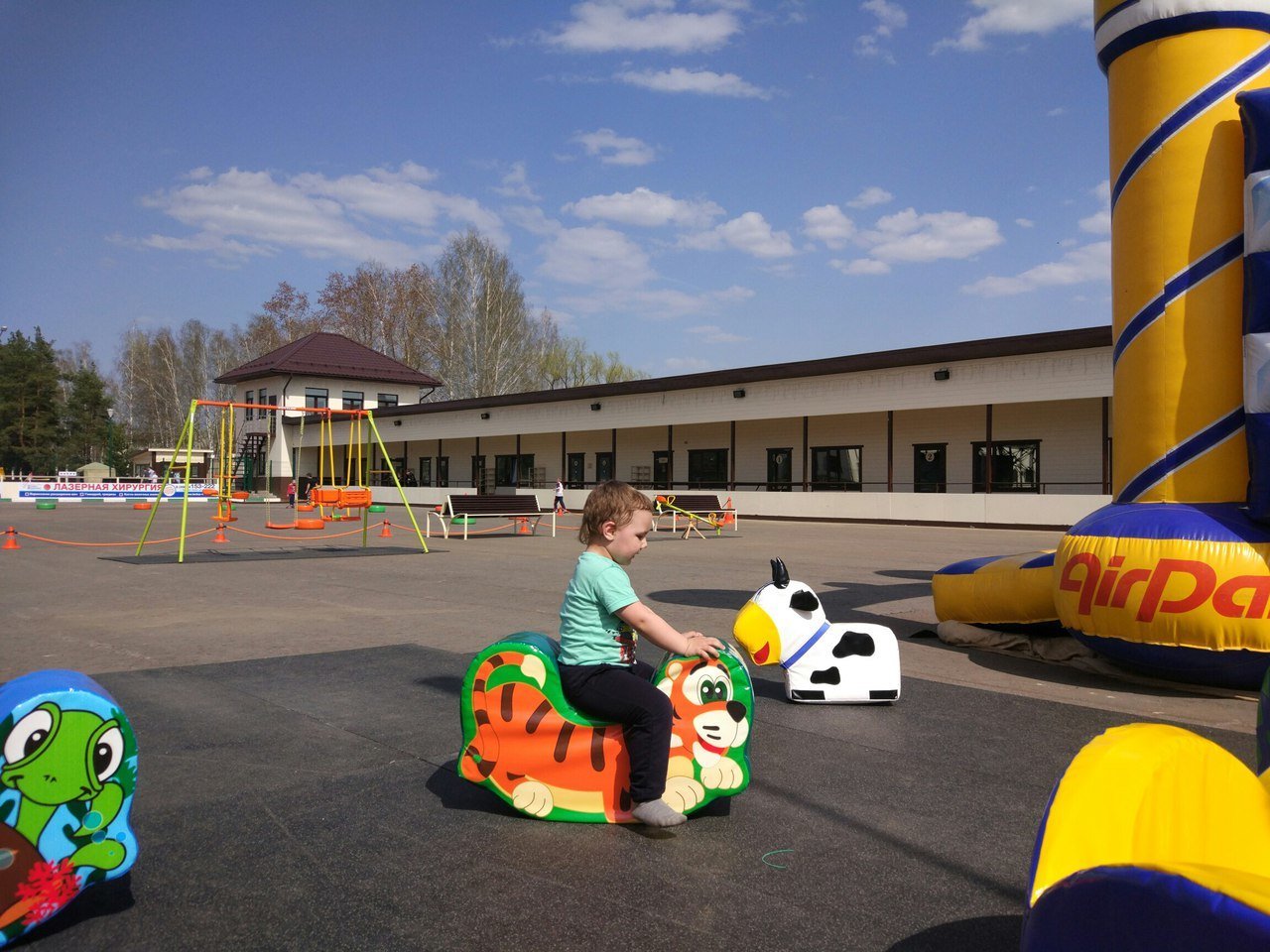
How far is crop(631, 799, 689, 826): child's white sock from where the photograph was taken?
3.87 m

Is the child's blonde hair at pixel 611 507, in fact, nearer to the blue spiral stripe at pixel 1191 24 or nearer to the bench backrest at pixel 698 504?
the blue spiral stripe at pixel 1191 24

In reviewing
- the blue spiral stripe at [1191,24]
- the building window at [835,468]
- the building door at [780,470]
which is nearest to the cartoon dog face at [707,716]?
the blue spiral stripe at [1191,24]

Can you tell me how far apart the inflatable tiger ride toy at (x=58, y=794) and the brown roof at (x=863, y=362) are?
85.7 feet

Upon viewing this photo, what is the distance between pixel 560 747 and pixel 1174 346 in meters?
5.66

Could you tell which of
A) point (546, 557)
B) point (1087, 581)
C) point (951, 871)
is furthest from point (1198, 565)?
point (546, 557)

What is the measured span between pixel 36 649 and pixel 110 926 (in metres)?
5.65

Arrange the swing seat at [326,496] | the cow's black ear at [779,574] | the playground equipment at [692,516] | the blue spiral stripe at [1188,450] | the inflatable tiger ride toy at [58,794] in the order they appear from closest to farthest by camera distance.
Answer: the inflatable tiger ride toy at [58,794], the cow's black ear at [779,574], the blue spiral stripe at [1188,450], the swing seat at [326,496], the playground equipment at [692,516]

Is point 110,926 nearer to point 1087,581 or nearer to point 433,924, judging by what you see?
point 433,924

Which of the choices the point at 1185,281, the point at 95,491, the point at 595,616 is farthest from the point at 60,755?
the point at 95,491

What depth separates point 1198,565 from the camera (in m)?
6.35

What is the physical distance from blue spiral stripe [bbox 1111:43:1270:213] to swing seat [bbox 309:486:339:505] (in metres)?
16.9

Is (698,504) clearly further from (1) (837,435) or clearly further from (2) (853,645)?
(2) (853,645)

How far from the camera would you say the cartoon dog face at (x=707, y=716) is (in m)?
4.08

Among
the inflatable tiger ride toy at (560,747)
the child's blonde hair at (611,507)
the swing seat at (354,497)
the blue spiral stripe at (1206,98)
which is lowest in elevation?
the inflatable tiger ride toy at (560,747)
